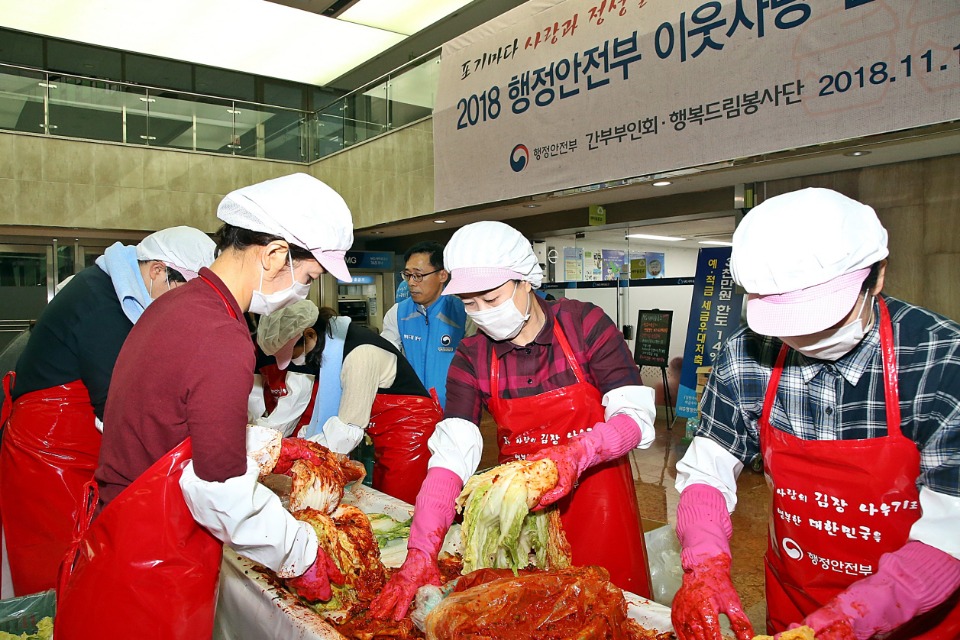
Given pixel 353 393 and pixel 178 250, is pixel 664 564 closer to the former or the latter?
pixel 353 393

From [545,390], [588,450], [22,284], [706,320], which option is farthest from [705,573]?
[22,284]

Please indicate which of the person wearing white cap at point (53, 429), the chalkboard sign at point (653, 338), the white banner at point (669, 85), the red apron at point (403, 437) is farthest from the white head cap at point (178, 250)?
the chalkboard sign at point (653, 338)

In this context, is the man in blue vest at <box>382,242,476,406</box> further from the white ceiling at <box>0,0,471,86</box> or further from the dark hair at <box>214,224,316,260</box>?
the white ceiling at <box>0,0,471,86</box>

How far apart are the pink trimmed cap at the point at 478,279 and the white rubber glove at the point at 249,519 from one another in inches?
36.1

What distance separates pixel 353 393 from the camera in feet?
9.96

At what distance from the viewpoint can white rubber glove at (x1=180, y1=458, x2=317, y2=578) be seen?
1495 millimetres

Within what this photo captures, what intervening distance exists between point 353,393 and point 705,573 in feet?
6.18

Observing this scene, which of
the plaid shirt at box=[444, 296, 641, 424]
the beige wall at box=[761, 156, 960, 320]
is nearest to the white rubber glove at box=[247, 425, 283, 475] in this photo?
the plaid shirt at box=[444, 296, 641, 424]

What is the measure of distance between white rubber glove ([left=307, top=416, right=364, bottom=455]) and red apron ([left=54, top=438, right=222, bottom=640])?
1317 millimetres

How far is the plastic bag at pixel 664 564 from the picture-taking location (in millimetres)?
2643

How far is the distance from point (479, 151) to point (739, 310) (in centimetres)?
309

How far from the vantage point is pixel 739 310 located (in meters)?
6.54

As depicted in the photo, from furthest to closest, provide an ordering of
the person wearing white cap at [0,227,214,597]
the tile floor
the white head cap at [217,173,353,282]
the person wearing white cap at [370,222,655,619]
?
1. the tile floor
2. the person wearing white cap at [0,227,214,597]
3. the person wearing white cap at [370,222,655,619]
4. the white head cap at [217,173,353,282]

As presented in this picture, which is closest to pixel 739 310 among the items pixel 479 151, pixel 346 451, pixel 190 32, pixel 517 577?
pixel 479 151
